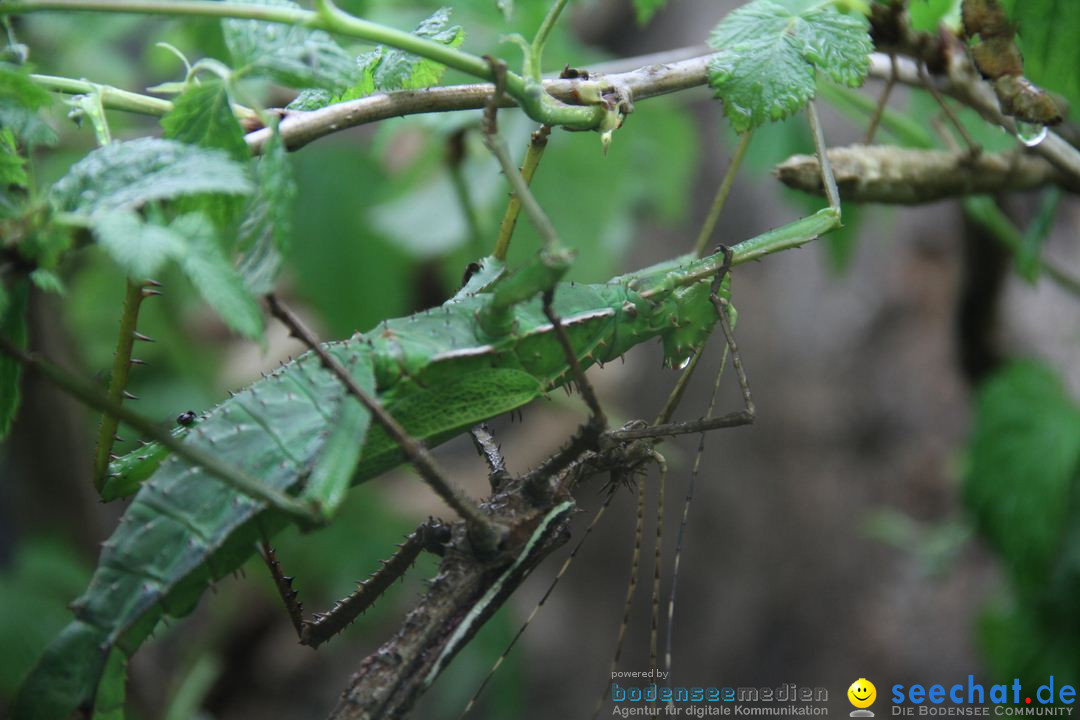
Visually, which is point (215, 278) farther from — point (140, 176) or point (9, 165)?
point (9, 165)

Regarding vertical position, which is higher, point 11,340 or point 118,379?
point 11,340

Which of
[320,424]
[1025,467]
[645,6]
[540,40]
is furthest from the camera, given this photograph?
[1025,467]

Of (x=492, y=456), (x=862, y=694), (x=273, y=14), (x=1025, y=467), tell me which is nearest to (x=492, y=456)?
(x=492, y=456)

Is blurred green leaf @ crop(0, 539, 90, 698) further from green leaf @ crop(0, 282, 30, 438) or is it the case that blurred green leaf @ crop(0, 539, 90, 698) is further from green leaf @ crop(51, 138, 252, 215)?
green leaf @ crop(51, 138, 252, 215)

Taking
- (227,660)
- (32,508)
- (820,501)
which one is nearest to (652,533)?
(820,501)

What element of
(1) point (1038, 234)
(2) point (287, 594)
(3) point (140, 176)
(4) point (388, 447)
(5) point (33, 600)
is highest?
(3) point (140, 176)

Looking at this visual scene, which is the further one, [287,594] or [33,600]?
[33,600]

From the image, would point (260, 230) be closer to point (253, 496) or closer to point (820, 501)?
point (253, 496)

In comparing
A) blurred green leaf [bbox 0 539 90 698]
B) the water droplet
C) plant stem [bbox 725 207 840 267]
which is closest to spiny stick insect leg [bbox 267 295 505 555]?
plant stem [bbox 725 207 840 267]
